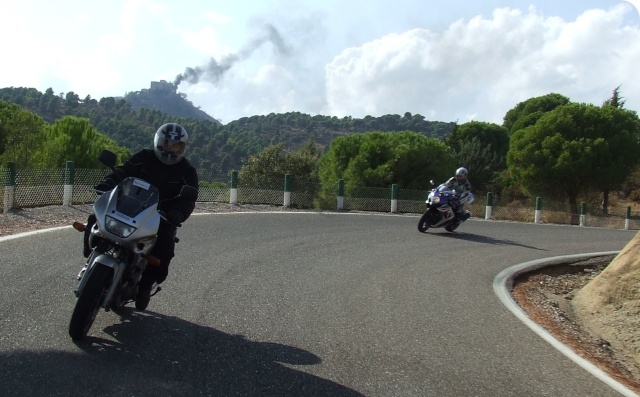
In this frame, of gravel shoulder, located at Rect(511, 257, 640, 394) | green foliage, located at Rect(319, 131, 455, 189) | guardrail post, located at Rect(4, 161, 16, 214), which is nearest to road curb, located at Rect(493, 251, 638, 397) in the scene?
gravel shoulder, located at Rect(511, 257, 640, 394)

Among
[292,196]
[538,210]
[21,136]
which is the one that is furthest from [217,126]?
[292,196]

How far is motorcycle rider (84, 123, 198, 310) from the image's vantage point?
17.0 feet

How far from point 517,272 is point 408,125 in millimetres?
125850

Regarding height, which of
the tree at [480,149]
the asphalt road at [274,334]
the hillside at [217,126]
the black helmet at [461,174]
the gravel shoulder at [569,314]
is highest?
the hillside at [217,126]

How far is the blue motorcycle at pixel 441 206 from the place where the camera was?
16.0m

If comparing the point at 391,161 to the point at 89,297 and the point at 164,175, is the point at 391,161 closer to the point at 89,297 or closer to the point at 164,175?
the point at 164,175

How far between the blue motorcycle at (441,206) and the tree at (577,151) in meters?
26.5

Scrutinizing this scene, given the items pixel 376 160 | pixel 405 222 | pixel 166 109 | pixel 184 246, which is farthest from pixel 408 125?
pixel 184 246

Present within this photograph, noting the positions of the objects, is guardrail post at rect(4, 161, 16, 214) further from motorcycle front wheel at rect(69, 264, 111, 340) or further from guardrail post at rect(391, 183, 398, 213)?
guardrail post at rect(391, 183, 398, 213)

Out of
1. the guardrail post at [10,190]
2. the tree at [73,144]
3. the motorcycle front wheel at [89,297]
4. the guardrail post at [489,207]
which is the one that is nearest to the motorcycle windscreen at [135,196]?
the motorcycle front wheel at [89,297]

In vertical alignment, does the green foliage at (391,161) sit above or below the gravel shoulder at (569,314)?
above

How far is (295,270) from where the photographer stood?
8961mm

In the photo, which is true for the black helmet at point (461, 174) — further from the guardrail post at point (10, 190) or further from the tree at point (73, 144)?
the tree at point (73, 144)

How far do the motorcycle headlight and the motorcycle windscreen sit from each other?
10 centimetres
